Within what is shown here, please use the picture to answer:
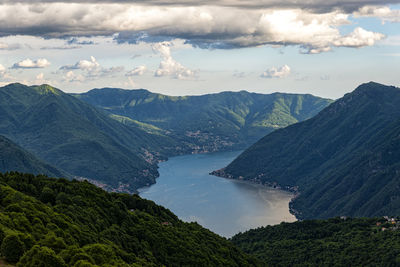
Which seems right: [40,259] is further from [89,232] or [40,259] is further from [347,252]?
[347,252]

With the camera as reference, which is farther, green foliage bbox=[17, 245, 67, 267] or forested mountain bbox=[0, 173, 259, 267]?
forested mountain bbox=[0, 173, 259, 267]

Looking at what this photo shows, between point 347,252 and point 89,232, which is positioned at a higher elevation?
point 347,252

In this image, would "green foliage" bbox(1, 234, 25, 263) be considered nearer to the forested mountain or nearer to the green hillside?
the forested mountain

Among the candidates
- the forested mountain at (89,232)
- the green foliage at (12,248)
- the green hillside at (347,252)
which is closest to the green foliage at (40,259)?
the forested mountain at (89,232)

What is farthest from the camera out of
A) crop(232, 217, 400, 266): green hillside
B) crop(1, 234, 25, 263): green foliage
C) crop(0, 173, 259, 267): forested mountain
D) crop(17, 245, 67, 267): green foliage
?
crop(232, 217, 400, 266): green hillside

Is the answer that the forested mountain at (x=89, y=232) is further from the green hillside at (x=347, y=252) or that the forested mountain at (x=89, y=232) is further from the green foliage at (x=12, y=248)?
the green hillside at (x=347, y=252)

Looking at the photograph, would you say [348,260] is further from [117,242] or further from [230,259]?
[117,242]

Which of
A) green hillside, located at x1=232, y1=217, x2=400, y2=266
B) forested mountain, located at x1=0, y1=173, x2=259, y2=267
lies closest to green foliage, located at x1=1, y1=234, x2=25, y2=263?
forested mountain, located at x1=0, y1=173, x2=259, y2=267

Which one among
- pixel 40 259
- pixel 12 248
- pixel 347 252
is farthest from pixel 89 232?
pixel 347 252
